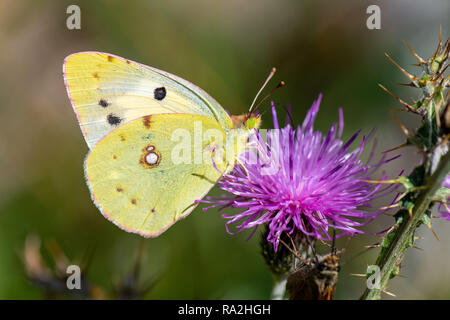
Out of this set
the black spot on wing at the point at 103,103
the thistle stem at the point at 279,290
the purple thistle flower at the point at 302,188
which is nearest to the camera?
the purple thistle flower at the point at 302,188

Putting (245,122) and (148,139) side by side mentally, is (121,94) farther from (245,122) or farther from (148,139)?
(245,122)

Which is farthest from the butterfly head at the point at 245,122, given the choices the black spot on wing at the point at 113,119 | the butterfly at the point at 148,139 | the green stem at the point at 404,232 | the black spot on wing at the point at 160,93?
the green stem at the point at 404,232

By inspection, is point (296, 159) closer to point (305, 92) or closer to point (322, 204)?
point (322, 204)

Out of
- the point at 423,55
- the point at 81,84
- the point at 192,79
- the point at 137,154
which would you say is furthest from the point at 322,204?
the point at 423,55

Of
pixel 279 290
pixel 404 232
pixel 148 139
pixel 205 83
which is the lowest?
pixel 279 290

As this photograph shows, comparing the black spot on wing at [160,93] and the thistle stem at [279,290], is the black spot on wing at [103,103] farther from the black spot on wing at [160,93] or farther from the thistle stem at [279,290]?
Answer: the thistle stem at [279,290]

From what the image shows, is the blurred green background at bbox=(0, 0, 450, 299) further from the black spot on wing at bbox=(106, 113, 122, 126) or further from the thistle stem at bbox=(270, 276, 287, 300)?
the black spot on wing at bbox=(106, 113, 122, 126)

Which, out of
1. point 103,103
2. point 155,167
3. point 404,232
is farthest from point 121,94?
point 404,232
